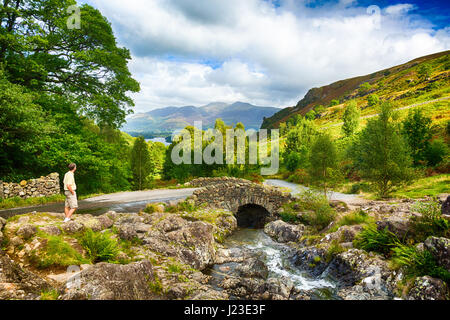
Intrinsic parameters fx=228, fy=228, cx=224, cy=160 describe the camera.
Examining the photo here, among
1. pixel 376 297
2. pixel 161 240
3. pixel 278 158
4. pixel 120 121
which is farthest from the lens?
pixel 278 158

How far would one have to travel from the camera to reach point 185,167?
43844 millimetres

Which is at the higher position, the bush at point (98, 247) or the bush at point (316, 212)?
the bush at point (98, 247)

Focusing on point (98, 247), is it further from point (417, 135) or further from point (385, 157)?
point (417, 135)

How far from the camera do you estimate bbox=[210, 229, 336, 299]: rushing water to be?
402 inches

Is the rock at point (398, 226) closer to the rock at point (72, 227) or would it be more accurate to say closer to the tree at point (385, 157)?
→ the rock at point (72, 227)

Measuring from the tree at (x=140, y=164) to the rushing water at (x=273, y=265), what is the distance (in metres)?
20.6

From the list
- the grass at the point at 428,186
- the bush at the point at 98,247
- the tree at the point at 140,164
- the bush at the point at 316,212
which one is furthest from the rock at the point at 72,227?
the grass at the point at 428,186

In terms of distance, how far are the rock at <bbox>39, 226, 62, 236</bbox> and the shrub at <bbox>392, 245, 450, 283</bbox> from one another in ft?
40.7

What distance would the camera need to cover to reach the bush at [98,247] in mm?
7465

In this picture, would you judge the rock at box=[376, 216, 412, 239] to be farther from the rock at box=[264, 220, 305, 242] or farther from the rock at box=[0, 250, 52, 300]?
the rock at box=[0, 250, 52, 300]

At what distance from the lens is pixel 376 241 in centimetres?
1049

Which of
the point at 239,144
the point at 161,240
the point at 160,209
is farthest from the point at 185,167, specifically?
the point at 161,240
